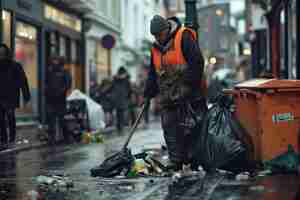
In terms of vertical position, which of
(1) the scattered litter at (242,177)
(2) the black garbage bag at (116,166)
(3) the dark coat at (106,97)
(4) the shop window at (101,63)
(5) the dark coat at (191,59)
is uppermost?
(4) the shop window at (101,63)

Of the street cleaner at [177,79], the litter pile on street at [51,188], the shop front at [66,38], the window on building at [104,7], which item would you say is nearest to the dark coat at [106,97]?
the shop front at [66,38]

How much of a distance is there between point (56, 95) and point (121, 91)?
6322 mm

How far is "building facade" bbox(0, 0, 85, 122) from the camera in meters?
→ 21.0

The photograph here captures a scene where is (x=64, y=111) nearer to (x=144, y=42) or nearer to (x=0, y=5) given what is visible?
(x=0, y=5)

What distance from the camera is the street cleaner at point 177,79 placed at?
9.37 meters

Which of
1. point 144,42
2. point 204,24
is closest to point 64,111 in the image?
point 204,24

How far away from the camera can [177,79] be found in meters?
9.38

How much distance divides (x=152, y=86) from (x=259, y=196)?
3100mm

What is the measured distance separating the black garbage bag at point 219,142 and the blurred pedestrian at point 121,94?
13.5 metres

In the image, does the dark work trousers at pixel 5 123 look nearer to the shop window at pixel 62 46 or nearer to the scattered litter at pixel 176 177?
the scattered litter at pixel 176 177

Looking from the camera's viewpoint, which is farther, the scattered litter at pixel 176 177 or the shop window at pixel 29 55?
the shop window at pixel 29 55

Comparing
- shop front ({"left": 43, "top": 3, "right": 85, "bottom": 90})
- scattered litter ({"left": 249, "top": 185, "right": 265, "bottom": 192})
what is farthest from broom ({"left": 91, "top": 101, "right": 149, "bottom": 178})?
shop front ({"left": 43, "top": 3, "right": 85, "bottom": 90})

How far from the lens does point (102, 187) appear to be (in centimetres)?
824

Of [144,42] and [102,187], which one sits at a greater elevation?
[144,42]
